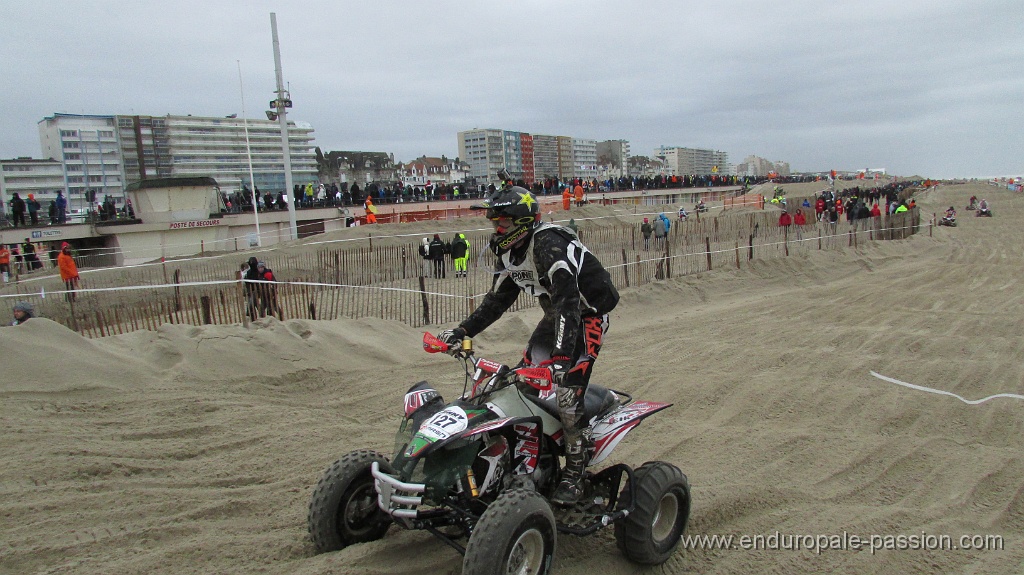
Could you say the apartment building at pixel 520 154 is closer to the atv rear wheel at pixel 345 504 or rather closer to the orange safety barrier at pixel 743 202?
the orange safety barrier at pixel 743 202

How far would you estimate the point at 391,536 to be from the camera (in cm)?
371

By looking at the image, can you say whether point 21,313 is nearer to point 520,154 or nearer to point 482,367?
point 482,367

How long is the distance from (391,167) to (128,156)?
77.3 feet

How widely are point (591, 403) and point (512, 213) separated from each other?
1361 mm

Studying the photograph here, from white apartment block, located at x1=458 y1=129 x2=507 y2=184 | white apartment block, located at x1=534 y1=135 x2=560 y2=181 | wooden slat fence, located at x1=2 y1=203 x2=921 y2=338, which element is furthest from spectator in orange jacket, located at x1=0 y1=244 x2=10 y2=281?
white apartment block, located at x1=534 y1=135 x2=560 y2=181

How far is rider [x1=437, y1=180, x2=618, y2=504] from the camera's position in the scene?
11.9 feet

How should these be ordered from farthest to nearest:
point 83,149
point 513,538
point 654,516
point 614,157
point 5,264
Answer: point 614,157
point 83,149
point 5,264
point 654,516
point 513,538

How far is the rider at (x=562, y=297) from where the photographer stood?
3633 millimetres

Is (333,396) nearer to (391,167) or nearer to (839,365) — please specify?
(839,365)

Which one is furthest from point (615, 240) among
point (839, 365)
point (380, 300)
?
point (839, 365)

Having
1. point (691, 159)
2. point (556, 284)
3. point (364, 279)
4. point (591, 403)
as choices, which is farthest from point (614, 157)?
point (556, 284)

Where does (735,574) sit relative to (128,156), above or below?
below

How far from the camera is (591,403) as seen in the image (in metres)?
4.00

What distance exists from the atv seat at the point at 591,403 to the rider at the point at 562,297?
0.08 m
